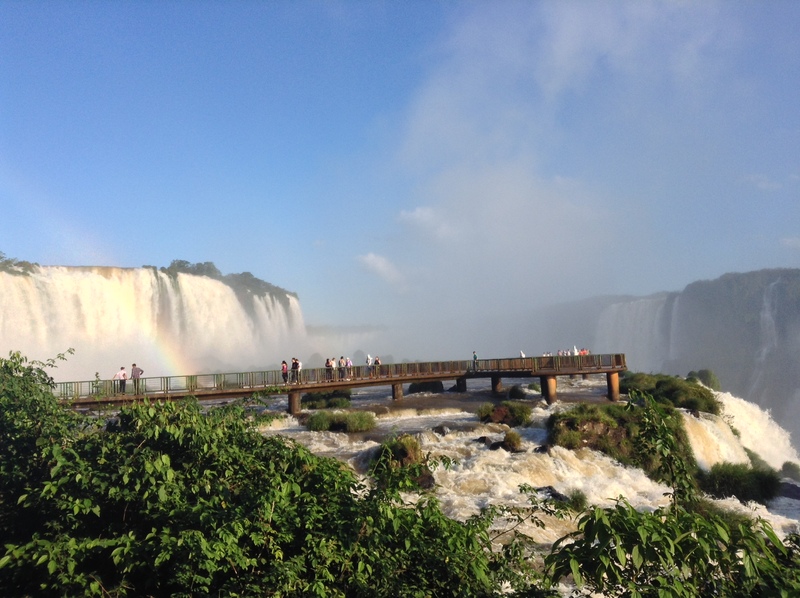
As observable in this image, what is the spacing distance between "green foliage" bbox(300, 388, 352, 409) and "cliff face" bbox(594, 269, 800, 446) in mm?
53189

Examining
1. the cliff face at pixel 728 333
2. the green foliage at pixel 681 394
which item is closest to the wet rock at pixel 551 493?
the green foliage at pixel 681 394

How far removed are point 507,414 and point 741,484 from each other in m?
7.92

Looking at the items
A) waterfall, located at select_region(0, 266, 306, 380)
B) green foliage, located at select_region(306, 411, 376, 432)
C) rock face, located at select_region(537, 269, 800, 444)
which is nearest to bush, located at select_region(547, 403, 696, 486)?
green foliage, located at select_region(306, 411, 376, 432)

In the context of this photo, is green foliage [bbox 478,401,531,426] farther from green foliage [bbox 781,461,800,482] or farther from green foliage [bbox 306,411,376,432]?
green foliage [bbox 781,461,800,482]

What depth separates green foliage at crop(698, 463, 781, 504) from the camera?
1719 centimetres

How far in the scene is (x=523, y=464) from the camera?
16.5 m

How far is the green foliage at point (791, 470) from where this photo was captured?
84.4 feet

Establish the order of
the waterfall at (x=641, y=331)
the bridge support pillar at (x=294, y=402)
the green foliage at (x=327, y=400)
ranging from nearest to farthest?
the bridge support pillar at (x=294, y=402), the green foliage at (x=327, y=400), the waterfall at (x=641, y=331)

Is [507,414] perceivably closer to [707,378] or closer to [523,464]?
[523,464]

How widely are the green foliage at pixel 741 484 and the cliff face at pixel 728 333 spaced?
52.5m

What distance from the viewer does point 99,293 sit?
4712 cm

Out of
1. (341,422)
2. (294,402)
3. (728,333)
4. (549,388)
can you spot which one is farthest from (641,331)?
(341,422)

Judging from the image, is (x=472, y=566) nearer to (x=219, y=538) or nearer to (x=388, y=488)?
(x=388, y=488)

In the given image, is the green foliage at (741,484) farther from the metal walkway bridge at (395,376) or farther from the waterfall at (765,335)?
the waterfall at (765,335)
